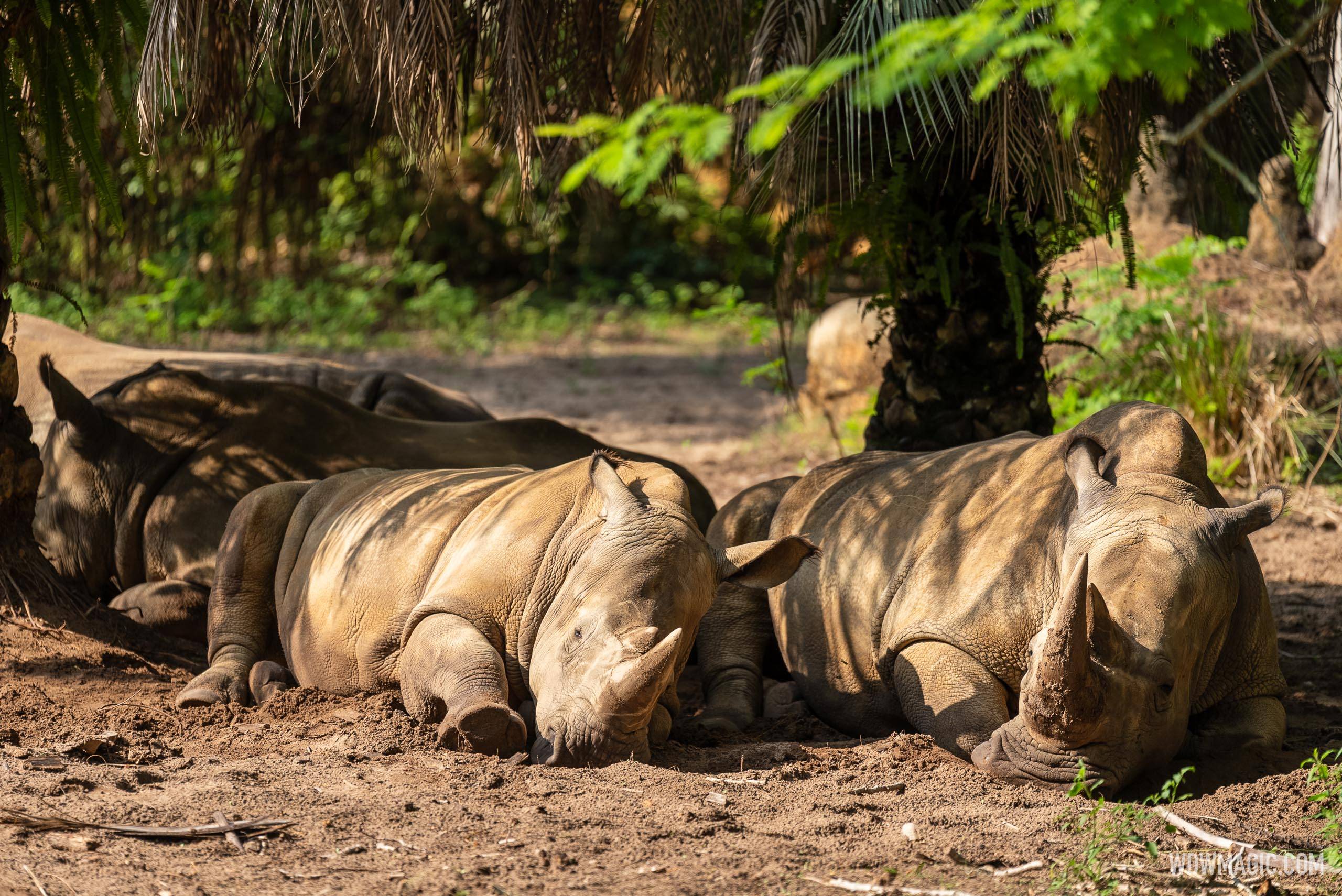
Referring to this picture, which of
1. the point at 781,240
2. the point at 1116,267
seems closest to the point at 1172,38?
the point at 781,240

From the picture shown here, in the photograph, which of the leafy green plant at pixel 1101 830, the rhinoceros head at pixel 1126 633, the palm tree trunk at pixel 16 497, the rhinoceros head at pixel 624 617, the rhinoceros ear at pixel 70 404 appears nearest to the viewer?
the leafy green plant at pixel 1101 830

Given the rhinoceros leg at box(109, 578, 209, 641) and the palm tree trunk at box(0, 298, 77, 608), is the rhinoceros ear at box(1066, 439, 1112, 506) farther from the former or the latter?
the palm tree trunk at box(0, 298, 77, 608)

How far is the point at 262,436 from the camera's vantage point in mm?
6922

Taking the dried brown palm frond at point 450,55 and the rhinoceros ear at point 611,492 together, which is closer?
the rhinoceros ear at point 611,492

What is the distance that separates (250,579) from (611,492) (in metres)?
1.97

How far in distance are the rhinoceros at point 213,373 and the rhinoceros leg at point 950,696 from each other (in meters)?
4.09

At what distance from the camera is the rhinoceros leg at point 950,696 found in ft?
15.1

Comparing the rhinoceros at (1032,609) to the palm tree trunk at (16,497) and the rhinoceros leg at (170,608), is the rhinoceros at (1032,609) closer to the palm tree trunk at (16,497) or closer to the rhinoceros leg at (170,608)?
the rhinoceros leg at (170,608)

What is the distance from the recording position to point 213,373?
854cm

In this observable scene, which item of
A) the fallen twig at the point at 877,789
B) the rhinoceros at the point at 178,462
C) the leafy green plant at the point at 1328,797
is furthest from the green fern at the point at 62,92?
the leafy green plant at the point at 1328,797

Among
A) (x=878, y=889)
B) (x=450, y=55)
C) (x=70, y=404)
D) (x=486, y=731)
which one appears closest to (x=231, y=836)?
(x=486, y=731)

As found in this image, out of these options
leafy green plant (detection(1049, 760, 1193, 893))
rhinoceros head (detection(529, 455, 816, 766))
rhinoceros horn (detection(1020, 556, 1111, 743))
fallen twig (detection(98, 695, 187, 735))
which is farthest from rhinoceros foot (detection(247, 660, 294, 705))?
leafy green plant (detection(1049, 760, 1193, 893))

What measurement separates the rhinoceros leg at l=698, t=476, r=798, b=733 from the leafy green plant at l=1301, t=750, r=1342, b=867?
1.97m

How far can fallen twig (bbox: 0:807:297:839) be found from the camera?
144 inches
